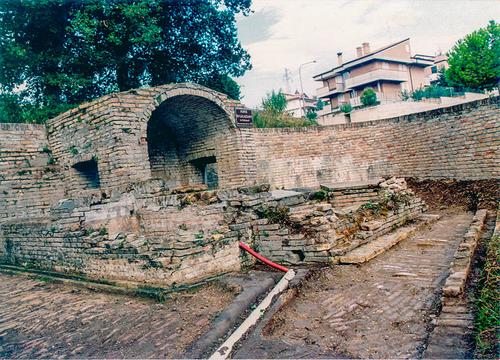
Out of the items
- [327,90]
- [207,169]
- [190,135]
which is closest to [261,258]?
[190,135]

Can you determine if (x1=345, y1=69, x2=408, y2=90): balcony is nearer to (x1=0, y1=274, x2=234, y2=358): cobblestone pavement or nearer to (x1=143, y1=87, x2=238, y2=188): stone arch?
(x1=143, y1=87, x2=238, y2=188): stone arch

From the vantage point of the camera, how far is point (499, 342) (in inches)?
89.7

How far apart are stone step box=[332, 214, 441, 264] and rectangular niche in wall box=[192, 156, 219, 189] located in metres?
6.15

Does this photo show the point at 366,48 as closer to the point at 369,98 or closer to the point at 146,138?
the point at 369,98

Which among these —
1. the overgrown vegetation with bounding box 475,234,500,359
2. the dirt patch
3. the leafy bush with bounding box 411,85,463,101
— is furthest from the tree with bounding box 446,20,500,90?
the overgrown vegetation with bounding box 475,234,500,359

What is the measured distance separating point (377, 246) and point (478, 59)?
2049cm

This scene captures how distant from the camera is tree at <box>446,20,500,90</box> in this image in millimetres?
19984

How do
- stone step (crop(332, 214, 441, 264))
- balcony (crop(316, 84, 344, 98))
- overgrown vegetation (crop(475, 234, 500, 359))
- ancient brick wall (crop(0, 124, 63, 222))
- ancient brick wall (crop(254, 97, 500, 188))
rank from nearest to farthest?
overgrown vegetation (crop(475, 234, 500, 359)) < stone step (crop(332, 214, 441, 264)) < ancient brick wall (crop(0, 124, 63, 222)) < ancient brick wall (crop(254, 97, 500, 188)) < balcony (crop(316, 84, 344, 98))

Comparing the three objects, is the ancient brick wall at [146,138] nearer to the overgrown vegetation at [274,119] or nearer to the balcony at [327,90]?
the overgrown vegetation at [274,119]

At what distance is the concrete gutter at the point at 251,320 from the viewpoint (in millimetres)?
2916

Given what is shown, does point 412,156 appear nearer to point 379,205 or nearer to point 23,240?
point 379,205

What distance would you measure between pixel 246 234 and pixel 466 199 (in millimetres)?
7508

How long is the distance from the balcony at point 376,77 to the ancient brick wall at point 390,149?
21696mm

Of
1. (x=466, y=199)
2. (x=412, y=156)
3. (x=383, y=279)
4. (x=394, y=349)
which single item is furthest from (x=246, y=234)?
(x=412, y=156)
